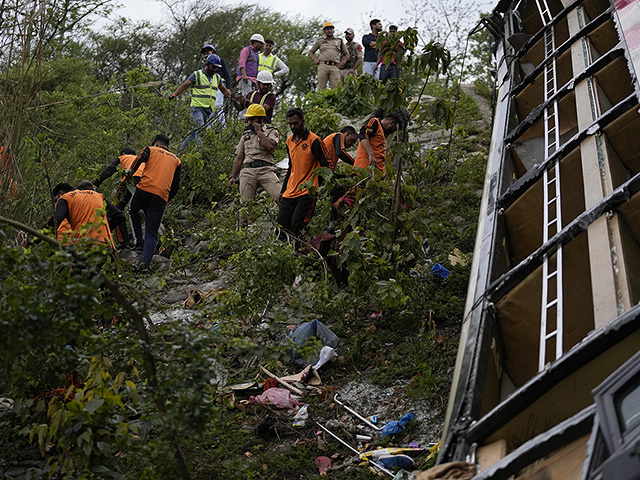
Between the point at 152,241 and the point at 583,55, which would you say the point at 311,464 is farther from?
the point at 152,241

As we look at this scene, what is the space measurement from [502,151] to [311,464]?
7.68ft

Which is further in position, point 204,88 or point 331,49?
point 331,49

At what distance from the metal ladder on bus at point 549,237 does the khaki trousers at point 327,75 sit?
7674mm

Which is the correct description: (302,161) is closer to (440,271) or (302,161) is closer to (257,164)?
(257,164)

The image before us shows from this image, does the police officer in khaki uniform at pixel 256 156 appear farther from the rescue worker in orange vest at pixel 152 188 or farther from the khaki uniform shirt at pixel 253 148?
the rescue worker in orange vest at pixel 152 188

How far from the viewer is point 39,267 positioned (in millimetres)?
2977

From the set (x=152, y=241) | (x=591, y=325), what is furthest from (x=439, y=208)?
(x=591, y=325)

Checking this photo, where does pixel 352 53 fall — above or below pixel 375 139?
above

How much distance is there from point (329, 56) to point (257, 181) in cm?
548

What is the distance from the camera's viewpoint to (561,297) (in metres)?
2.88

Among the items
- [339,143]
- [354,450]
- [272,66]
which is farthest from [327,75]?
[354,450]

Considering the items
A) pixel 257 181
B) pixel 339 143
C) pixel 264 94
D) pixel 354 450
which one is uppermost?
pixel 264 94

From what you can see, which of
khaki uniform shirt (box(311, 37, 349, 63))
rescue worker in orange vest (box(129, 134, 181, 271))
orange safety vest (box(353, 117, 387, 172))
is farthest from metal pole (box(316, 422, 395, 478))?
khaki uniform shirt (box(311, 37, 349, 63))

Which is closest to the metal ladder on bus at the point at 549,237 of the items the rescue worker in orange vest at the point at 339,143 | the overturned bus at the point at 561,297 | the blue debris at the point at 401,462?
the overturned bus at the point at 561,297
